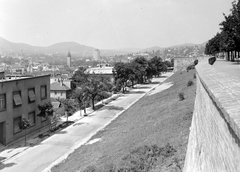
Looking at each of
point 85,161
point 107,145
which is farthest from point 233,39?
point 85,161

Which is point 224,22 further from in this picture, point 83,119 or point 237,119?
point 237,119

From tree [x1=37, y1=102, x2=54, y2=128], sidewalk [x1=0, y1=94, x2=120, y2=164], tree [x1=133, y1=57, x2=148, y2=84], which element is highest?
tree [x1=133, y1=57, x2=148, y2=84]

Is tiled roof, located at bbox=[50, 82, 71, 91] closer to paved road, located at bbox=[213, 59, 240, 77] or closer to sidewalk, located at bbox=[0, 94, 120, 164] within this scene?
sidewalk, located at bbox=[0, 94, 120, 164]

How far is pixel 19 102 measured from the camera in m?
24.7

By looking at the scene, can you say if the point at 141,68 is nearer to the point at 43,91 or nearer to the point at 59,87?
the point at 59,87

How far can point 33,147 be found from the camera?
21797 mm

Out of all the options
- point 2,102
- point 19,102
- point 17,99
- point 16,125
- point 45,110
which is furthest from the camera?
point 45,110

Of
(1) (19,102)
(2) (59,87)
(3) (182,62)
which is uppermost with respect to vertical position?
(3) (182,62)

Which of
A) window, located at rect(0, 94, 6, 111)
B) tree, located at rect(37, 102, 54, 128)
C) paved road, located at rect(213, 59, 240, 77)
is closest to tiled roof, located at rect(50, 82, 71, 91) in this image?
tree, located at rect(37, 102, 54, 128)

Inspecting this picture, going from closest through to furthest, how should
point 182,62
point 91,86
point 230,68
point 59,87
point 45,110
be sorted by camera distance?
point 45,110
point 230,68
point 91,86
point 59,87
point 182,62

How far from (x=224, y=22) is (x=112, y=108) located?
64.5 ft

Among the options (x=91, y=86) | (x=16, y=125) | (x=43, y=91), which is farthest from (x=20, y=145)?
(x=91, y=86)

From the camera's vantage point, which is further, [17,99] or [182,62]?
[182,62]

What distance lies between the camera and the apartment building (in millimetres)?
22781
